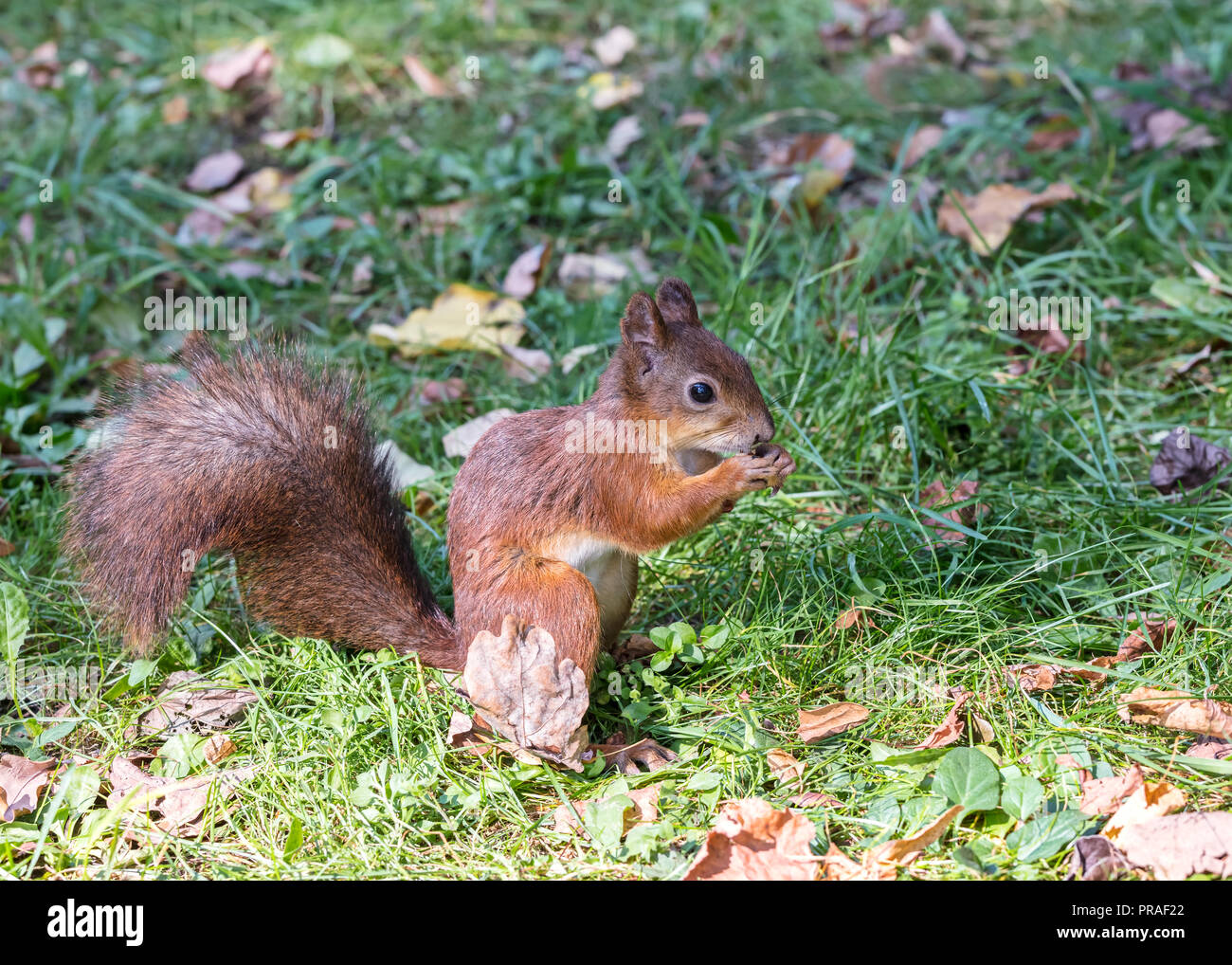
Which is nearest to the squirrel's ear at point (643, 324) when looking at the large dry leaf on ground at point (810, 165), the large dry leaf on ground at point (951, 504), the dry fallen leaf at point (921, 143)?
the large dry leaf on ground at point (951, 504)

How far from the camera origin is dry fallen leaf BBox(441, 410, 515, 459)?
10.0ft

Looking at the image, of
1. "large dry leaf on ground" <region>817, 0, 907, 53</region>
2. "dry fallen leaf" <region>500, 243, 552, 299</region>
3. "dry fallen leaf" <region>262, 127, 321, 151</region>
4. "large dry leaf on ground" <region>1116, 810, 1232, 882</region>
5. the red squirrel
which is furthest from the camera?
"large dry leaf on ground" <region>817, 0, 907, 53</region>

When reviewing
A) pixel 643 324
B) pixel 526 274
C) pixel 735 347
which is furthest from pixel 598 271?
pixel 643 324

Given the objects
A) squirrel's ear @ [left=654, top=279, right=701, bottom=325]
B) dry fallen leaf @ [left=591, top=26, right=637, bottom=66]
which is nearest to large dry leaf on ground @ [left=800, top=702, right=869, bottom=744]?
squirrel's ear @ [left=654, top=279, right=701, bottom=325]

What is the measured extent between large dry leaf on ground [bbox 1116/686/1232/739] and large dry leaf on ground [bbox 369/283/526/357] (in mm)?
1962

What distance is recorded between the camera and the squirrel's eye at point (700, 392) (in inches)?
89.4

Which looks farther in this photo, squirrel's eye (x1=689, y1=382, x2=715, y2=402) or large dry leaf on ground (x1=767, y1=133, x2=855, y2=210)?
large dry leaf on ground (x1=767, y1=133, x2=855, y2=210)

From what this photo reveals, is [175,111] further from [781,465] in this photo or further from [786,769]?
[786,769]

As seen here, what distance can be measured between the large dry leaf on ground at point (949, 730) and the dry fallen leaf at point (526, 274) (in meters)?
2.00

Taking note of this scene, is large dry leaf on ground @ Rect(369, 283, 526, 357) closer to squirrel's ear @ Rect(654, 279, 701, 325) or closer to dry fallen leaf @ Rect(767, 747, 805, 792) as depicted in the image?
squirrel's ear @ Rect(654, 279, 701, 325)

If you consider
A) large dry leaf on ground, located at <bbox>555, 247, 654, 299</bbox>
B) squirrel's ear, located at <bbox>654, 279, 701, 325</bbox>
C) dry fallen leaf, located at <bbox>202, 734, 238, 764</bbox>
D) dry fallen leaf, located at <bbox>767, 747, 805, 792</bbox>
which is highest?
squirrel's ear, located at <bbox>654, 279, 701, 325</bbox>

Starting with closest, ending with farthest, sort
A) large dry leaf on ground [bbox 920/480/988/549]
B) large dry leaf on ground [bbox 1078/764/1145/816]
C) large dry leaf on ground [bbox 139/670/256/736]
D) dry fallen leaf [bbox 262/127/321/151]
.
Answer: large dry leaf on ground [bbox 1078/764/1145/816], large dry leaf on ground [bbox 139/670/256/736], large dry leaf on ground [bbox 920/480/988/549], dry fallen leaf [bbox 262/127/321/151]

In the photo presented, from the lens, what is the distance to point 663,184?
13.0 ft

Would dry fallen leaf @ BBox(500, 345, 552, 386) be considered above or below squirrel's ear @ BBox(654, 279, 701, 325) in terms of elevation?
below
